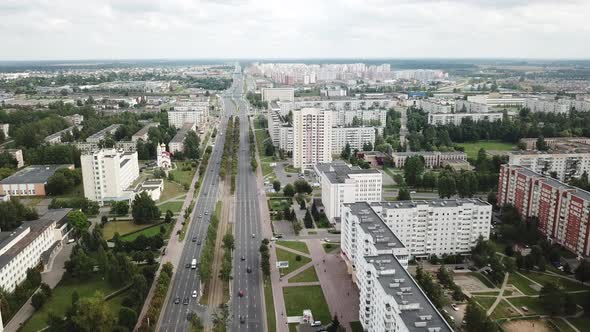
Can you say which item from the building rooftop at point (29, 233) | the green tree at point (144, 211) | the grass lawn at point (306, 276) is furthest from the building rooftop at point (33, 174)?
the grass lawn at point (306, 276)

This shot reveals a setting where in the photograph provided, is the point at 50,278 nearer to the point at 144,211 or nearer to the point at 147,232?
the point at 147,232

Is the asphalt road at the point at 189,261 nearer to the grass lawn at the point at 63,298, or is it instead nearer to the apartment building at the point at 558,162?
the grass lawn at the point at 63,298

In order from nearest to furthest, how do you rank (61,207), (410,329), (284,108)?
(410,329) < (61,207) < (284,108)

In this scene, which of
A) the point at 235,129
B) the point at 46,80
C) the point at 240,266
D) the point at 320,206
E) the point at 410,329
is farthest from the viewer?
the point at 46,80

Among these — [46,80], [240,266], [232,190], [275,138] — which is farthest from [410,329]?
[46,80]

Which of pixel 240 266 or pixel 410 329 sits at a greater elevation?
pixel 410 329

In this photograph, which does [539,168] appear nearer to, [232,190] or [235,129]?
[232,190]
